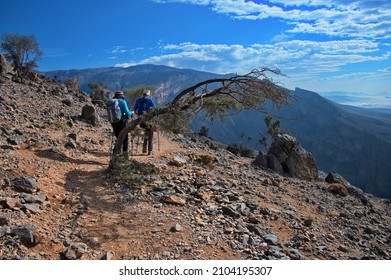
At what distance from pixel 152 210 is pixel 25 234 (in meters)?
3.00

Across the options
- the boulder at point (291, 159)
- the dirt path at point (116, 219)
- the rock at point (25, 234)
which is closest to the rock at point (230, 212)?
the dirt path at point (116, 219)

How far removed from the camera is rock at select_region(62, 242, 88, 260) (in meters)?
5.64

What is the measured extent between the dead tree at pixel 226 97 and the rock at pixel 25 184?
2.74 meters

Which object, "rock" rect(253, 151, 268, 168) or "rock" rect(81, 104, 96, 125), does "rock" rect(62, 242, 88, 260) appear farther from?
"rock" rect(253, 151, 268, 168)

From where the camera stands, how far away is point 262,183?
13578 millimetres

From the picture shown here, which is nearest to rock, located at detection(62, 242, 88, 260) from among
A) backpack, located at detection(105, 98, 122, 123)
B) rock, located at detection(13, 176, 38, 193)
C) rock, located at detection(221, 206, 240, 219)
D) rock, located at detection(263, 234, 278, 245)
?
rock, located at detection(13, 176, 38, 193)

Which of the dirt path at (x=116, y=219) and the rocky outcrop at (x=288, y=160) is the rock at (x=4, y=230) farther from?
the rocky outcrop at (x=288, y=160)

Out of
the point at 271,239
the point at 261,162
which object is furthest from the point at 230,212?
the point at 261,162

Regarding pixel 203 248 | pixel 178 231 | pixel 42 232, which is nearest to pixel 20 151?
pixel 42 232

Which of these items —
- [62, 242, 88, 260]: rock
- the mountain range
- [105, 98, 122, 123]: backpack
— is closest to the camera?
[62, 242, 88, 260]: rock

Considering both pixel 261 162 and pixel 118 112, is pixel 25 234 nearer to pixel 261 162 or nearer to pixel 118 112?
pixel 118 112

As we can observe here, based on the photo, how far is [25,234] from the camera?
5.73 meters

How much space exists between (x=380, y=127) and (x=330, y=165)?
32.0 metres

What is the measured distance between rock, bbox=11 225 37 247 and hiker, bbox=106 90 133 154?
5.58 metres
